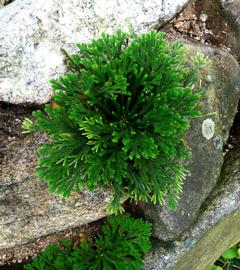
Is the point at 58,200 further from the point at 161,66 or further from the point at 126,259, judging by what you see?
the point at 161,66

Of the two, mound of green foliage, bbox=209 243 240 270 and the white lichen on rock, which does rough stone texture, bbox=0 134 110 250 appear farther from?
mound of green foliage, bbox=209 243 240 270

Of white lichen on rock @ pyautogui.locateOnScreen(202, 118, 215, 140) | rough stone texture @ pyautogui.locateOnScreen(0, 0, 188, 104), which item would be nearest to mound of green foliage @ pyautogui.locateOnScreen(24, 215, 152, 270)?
white lichen on rock @ pyautogui.locateOnScreen(202, 118, 215, 140)

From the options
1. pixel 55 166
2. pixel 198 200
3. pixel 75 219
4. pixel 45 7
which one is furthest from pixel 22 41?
pixel 198 200

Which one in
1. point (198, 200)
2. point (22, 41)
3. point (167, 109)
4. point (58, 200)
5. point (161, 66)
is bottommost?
point (58, 200)

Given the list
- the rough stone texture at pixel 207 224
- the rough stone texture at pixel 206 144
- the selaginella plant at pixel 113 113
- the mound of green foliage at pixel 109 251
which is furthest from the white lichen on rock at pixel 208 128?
the mound of green foliage at pixel 109 251

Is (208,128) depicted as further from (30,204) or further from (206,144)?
(30,204)

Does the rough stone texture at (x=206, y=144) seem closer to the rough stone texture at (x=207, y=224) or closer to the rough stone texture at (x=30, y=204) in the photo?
the rough stone texture at (x=207, y=224)
